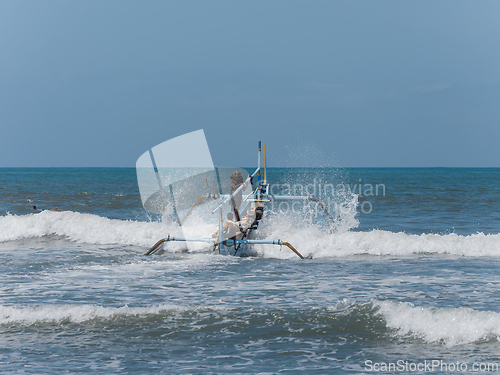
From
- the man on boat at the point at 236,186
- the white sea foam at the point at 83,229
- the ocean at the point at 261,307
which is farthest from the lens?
the white sea foam at the point at 83,229

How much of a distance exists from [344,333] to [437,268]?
517cm

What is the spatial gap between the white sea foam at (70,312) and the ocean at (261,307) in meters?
0.02

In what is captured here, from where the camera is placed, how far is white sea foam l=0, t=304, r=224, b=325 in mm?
6805

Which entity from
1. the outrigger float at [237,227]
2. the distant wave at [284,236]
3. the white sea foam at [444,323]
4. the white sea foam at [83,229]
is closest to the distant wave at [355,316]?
the white sea foam at [444,323]

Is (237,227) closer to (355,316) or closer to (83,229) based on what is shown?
(355,316)

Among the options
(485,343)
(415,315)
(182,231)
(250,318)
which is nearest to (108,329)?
(250,318)

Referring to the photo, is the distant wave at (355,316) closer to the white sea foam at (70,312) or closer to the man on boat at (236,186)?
the white sea foam at (70,312)

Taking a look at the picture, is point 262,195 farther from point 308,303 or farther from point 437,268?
point 308,303

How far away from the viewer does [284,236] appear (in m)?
14.1

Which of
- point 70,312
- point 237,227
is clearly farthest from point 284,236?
point 70,312

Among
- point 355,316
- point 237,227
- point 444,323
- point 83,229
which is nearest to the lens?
point 444,323

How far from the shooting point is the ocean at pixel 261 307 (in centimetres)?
550

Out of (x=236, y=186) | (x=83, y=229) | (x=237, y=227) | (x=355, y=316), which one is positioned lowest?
(x=355, y=316)

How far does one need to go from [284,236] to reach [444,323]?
7957 millimetres
